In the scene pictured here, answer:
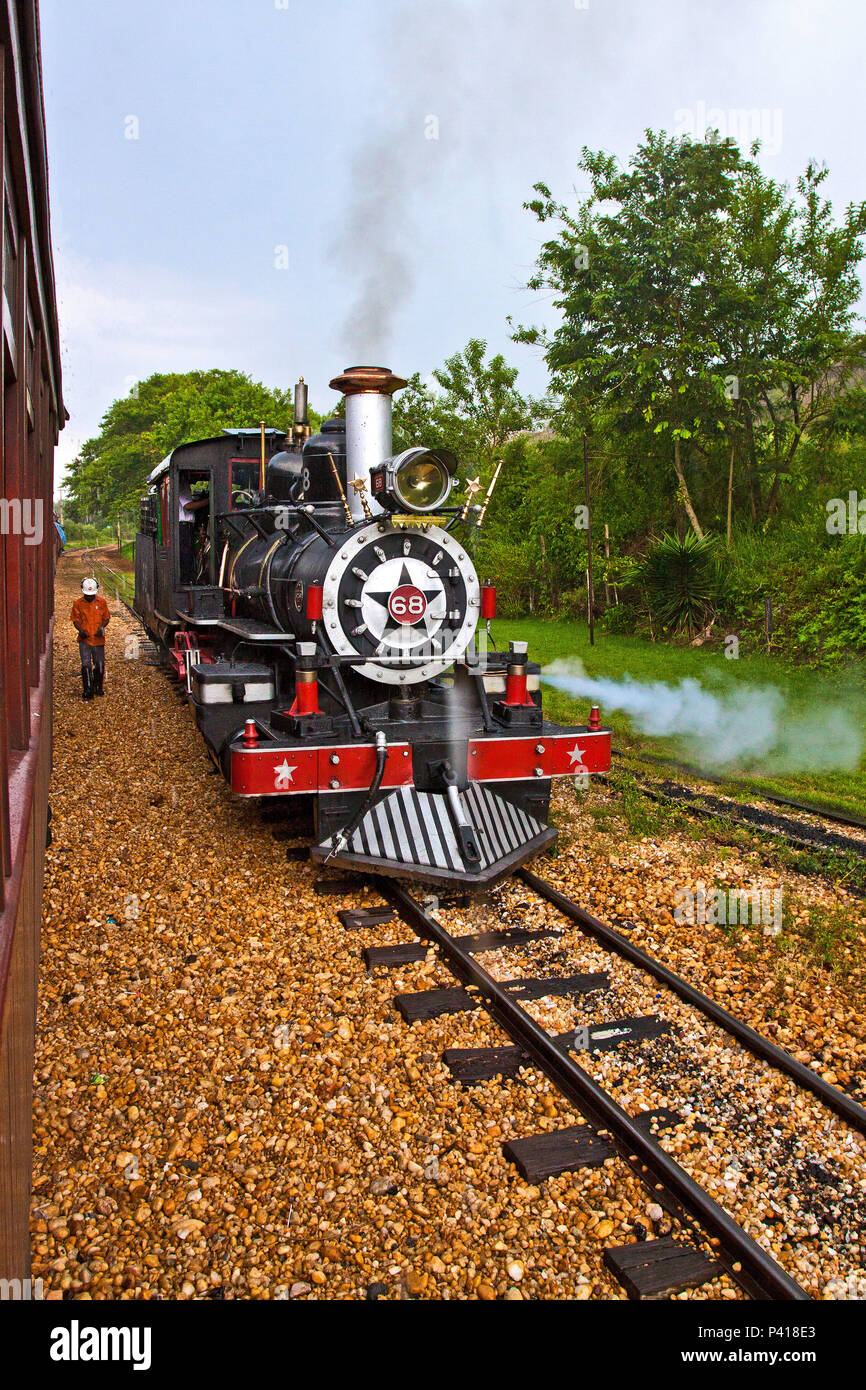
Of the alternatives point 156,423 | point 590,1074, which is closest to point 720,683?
point 590,1074

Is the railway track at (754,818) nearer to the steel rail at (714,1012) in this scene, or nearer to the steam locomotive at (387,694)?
the steam locomotive at (387,694)

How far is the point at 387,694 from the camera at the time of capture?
6379mm

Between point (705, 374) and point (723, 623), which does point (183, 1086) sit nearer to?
point (723, 623)

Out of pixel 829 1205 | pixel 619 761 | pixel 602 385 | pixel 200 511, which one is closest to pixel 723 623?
pixel 602 385

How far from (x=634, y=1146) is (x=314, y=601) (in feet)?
11.9

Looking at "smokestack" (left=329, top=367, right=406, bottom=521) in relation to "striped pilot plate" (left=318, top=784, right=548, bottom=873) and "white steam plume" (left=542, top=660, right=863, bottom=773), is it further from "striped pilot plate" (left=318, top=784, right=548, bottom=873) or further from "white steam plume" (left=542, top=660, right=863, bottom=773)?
"white steam plume" (left=542, top=660, right=863, bottom=773)

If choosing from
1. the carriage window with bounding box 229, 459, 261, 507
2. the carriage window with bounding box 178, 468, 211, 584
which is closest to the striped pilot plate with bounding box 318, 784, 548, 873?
the carriage window with bounding box 229, 459, 261, 507

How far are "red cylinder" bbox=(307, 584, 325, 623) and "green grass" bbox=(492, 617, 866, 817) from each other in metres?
4.32

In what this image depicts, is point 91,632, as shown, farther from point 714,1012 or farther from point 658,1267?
point 658,1267

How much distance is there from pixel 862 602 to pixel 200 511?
29.8 ft

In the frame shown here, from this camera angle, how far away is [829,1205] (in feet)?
10.0

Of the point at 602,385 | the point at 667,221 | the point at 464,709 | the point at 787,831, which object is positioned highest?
the point at 667,221

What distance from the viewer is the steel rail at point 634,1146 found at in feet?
8.93
